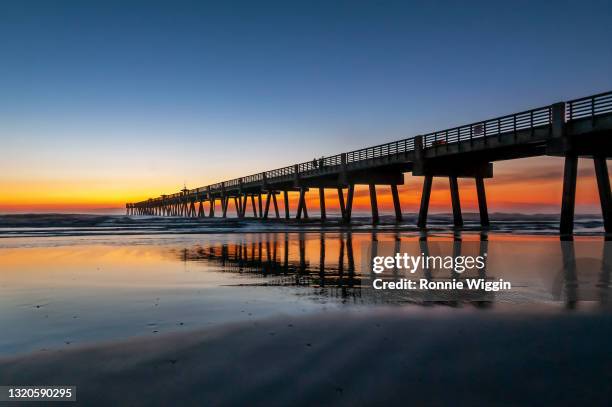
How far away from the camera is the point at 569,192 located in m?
19.0

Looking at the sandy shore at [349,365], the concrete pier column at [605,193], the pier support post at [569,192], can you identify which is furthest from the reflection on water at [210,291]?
the concrete pier column at [605,193]

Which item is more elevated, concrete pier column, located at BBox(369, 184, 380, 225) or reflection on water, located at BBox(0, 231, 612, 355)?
concrete pier column, located at BBox(369, 184, 380, 225)

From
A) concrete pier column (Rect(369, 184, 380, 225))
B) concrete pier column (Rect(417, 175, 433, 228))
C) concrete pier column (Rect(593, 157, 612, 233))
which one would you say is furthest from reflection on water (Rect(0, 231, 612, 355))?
concrete pier column (Rect(369, 184, 380, 225))

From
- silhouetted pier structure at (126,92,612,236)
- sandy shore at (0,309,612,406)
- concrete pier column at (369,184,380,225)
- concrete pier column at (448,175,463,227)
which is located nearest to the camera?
sandy shore at (0,309,612,406)

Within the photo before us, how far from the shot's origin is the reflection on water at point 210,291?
4453mm

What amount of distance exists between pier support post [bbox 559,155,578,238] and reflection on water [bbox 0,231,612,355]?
29.4ft

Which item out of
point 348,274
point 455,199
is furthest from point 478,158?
point 348,274

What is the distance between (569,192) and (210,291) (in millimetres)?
18533

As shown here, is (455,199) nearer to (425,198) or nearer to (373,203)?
(425,198)

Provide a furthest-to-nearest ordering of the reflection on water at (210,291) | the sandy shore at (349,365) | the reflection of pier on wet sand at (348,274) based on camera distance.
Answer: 1. the reflection of pier on wet sand at (348,274)
2. the reflection on water at (210,291)
3. the sandy shore at (349,365)

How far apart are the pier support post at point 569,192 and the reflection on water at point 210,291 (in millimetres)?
8959

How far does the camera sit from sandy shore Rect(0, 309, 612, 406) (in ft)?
8.32

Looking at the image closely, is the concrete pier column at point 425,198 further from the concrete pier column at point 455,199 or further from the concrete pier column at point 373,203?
the concrete pier column at point 373,203

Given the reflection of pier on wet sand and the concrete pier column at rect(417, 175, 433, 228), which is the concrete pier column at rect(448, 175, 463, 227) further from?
the reflection of pier on wet sand
